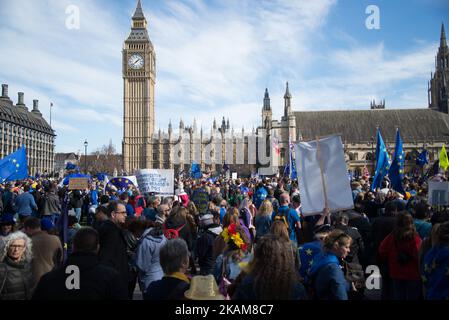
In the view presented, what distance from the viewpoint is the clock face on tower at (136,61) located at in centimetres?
7588

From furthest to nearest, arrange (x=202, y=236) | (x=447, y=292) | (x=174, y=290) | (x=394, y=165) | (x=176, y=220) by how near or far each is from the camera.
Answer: (x=394, y=165)
(x=176, y=220)
(x=202, y=236)
(x=447, y=292)
(x=174, y=290)

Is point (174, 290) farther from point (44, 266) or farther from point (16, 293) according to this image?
point (44, 266)

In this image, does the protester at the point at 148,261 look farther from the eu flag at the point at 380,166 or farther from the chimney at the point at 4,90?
the chimney at the point at 4,90

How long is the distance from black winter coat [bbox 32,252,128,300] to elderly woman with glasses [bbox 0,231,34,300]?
1.08m

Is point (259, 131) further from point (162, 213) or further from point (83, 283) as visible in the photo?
point (83, 283)

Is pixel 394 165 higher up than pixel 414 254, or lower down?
higher up

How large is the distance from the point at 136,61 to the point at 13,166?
66867 mm

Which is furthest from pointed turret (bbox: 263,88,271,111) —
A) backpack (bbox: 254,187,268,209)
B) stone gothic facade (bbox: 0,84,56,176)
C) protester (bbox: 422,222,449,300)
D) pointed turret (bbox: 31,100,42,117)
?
protester (bbox: 422,222,449,300)

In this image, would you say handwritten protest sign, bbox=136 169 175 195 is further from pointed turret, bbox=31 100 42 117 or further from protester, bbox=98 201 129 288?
pointed turret, bbox=31 100 42 117

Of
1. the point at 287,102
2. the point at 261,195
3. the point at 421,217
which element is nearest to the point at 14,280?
the point at 421,217

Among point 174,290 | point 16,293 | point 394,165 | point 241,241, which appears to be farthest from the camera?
point 394,165
